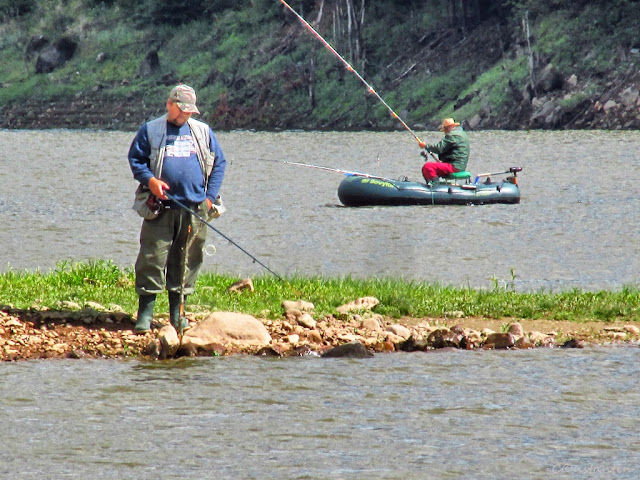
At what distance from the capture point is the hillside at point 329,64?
69812 mm

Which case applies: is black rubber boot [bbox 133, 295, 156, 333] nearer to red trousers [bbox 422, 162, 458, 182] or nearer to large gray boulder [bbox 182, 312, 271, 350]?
large gray boulder [bbox 182, 312, 271, 350]

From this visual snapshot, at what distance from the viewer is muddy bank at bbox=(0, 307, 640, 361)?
10.5 meters

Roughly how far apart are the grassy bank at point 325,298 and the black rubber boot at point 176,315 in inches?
30.5

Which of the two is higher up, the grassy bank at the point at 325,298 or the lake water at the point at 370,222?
the grassy bank at the point at 325,298

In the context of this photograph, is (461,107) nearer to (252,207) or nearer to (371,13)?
(371,13)

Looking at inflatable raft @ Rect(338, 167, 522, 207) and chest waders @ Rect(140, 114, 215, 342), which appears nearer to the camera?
chest waders @ Rect(140, 114, 215, 342)

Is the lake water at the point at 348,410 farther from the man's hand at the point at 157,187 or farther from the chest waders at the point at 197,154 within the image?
the man's hand at the point at 157,187

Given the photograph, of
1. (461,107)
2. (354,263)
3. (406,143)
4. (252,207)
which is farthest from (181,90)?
(461,107)

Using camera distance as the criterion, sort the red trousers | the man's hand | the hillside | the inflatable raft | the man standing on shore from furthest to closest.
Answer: the hillside < the red trousers < the inflatable raft < the man standing on shore < the man's hand

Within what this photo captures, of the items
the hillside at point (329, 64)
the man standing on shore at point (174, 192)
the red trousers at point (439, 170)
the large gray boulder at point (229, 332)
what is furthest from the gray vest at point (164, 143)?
the hillside at point (329, 64)

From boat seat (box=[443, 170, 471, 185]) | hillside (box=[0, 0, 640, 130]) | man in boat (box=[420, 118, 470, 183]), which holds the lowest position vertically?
boat seat (box=[443, 170, 471, 185])

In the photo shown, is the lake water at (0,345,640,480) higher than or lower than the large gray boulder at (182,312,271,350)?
lower

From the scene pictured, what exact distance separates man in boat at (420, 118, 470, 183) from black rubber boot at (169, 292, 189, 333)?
630 inches

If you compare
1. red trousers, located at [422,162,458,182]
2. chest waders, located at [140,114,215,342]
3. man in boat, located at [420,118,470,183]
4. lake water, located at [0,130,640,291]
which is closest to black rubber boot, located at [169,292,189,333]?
chest waders, located at [140,114,215,342]
